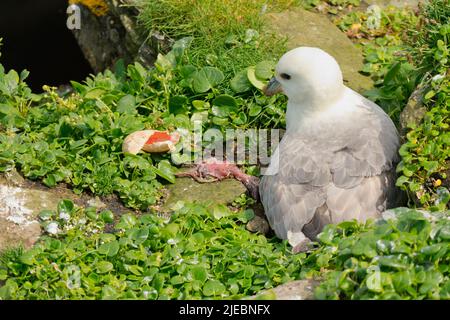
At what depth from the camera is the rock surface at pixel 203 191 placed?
5.47 m

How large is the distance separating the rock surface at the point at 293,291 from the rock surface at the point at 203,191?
1.39m

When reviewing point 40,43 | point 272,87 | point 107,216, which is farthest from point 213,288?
point 40,43

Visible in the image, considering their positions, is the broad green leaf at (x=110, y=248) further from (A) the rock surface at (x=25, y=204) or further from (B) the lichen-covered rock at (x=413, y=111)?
(B) the lichen-covered rock at (x=413, y=111)

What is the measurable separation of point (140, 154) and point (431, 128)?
6.19 feet

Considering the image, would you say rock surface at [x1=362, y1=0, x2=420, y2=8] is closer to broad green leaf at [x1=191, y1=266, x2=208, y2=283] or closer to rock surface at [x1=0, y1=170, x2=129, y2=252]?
rock surface at [x1=0, y1=170, x2=129, y2=252]

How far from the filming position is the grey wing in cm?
486

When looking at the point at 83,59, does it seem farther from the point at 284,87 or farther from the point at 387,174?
the point at 387,174

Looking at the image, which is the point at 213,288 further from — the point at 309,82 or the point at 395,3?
the point at 395,3

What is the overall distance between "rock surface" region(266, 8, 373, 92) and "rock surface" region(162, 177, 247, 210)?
1277 mm

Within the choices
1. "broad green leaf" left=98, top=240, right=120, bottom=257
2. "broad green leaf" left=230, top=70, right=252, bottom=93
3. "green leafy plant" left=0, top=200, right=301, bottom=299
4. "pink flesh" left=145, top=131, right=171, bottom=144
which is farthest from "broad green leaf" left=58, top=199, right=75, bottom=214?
"broad green leaf" left=230, top=70, right=252, bottom=93

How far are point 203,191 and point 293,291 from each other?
1.61 meters

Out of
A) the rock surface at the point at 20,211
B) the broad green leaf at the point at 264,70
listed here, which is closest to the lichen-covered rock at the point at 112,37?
the broad green leaf at the point at 264,70

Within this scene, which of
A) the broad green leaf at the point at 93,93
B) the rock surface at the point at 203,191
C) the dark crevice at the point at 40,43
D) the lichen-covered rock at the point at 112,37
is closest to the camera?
the rock surface at the point at 203,191
